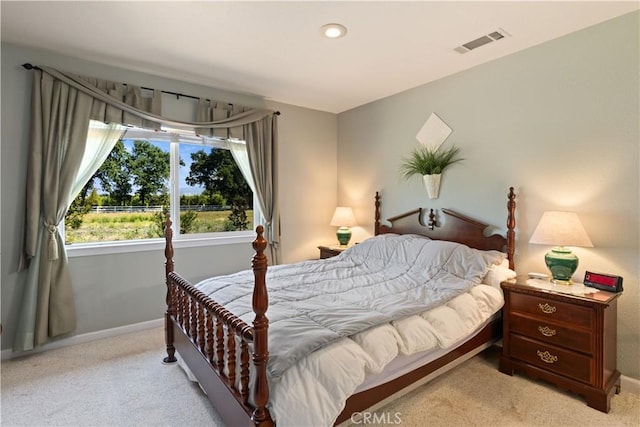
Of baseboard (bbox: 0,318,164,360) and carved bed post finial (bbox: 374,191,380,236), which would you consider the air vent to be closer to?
carved bed post finial (bbox: 374,191,380,236)

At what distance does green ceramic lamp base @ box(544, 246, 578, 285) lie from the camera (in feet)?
7.68

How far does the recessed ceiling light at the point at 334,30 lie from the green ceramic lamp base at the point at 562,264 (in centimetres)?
224

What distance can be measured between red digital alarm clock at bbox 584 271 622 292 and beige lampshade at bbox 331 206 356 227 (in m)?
2.44

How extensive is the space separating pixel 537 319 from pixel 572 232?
25.4 inches

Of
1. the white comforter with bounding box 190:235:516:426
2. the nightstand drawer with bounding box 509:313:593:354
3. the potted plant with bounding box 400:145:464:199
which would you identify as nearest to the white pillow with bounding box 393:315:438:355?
the white comforter with bounding box 190:235:516:426

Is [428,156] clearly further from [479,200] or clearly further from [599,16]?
[599,16]

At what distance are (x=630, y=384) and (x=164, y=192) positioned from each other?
13.7 feet

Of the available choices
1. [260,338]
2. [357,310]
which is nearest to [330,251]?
[357,310]

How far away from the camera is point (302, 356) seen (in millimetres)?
1442

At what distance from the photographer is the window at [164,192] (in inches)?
124

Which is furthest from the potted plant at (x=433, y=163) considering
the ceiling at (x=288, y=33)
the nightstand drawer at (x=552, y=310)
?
the nightstand drawer at (x=552, y=310)

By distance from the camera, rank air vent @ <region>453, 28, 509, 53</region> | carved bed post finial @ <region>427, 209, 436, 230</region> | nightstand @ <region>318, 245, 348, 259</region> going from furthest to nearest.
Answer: nightstand @ <region>318, 245, 348, 259</region> < carved bed post finial @ <region>427, 209, 436, 230</region> < air vent @ <region>453, 28, 509, 53</region>

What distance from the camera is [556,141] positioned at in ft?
8.51

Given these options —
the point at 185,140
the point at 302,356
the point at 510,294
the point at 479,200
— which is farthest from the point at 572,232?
the point at 185,140
